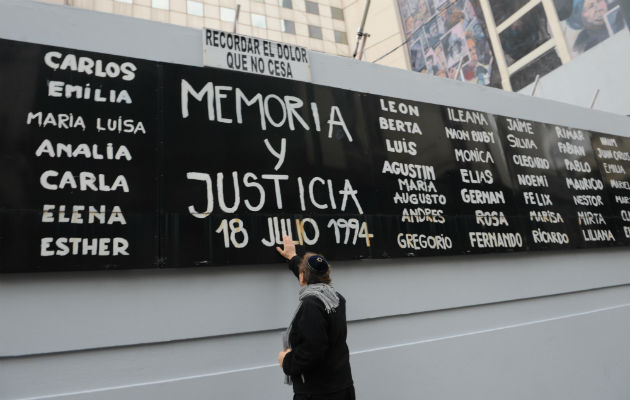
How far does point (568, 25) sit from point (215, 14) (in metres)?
23.7

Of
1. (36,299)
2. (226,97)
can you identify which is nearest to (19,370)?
(36,299)

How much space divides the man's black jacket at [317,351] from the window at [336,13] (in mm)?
37961

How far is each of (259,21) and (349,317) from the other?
32.2m

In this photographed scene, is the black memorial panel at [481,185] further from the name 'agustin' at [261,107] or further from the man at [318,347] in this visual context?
the man at [318,347]

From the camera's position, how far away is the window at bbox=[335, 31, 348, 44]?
35219 mm

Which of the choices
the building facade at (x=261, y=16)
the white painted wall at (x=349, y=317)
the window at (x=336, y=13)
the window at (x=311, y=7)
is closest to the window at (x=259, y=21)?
the building facade at (x=261, y=16)

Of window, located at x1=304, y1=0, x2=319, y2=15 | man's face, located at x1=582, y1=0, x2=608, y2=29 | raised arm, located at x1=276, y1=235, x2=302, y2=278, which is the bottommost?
raised arm, located at x1=276, y1=235, x2=302, y2=278

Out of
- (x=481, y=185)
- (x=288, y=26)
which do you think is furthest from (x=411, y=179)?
(x=288, y=26)

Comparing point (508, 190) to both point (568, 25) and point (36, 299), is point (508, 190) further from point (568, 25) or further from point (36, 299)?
point (568, 25)

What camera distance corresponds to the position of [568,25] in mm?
22938

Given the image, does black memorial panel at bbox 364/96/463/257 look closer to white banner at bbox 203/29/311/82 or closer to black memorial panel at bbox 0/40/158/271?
white banner at bbox 203/29/311/82

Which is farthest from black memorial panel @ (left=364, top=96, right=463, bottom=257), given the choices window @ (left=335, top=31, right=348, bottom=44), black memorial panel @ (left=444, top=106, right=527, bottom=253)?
window @ (left=335, top=31, right=348, bottom=44)

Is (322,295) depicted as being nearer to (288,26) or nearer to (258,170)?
(258,170)

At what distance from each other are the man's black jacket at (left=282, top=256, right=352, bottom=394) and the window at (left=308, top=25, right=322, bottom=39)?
35008 mm
